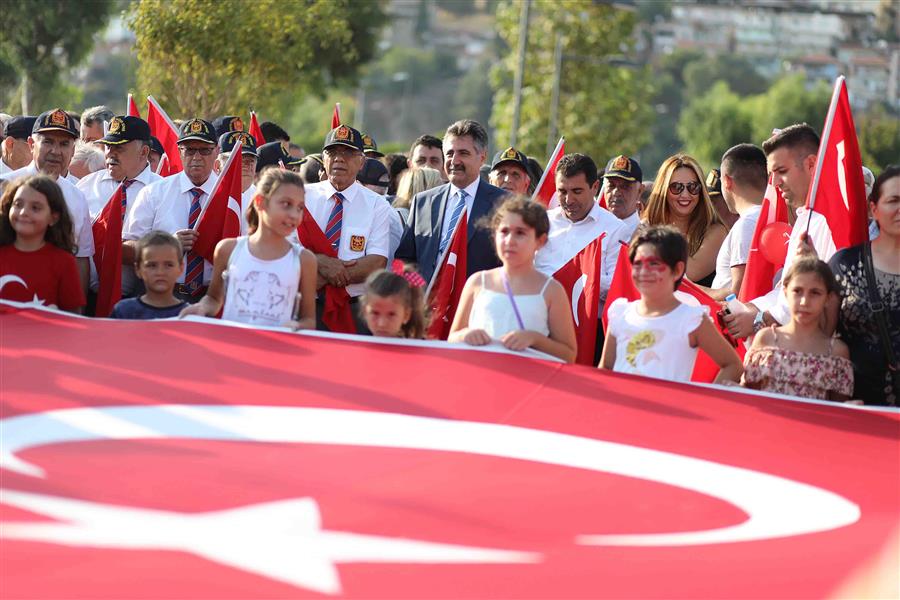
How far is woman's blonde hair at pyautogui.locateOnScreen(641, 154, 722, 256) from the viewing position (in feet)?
28.1

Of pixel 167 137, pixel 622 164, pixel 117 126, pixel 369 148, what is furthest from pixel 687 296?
pixel 167 137

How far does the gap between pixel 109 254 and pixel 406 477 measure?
3.30m

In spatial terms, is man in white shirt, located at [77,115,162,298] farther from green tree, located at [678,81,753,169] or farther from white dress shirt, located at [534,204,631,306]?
Answer: green tree, located at [678,81,753,169]

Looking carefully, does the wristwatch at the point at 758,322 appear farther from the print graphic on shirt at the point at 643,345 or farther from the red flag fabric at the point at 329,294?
the red flag fabric at the point at 329,294

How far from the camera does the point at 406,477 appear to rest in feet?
16.8

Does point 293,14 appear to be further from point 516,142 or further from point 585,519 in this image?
point 516,142

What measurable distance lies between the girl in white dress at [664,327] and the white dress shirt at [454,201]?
2032 mm

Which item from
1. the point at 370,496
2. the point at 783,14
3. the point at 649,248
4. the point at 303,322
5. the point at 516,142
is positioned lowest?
the point at 370,496

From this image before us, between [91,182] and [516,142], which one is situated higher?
[516,142]

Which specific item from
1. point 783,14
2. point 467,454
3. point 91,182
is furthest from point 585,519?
point 783,14

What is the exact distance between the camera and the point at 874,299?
6.15m

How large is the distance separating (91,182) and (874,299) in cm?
503

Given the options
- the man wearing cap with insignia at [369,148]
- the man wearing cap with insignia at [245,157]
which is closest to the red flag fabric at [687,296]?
the man wearing cap with insignia at [245,157]

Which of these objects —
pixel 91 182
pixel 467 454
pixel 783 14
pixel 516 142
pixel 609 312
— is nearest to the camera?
pixel 467 454
